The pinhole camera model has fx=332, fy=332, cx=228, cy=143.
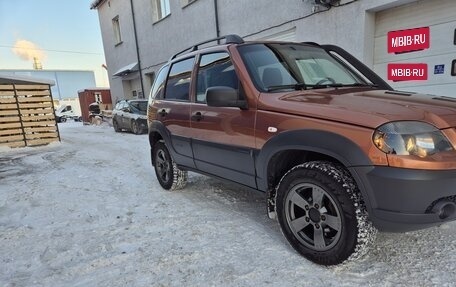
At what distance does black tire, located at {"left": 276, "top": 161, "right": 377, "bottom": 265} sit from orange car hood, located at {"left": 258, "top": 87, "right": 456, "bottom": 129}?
0.39 meters

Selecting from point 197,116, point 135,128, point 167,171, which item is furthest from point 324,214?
point 135,128

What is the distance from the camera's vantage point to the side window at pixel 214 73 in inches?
125

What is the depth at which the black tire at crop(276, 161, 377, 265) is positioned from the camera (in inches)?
87.0

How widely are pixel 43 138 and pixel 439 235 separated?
39.2ft

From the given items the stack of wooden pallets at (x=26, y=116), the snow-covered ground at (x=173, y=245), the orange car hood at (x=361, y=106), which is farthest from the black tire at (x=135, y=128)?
the orange car hood at (x=361, y=106)

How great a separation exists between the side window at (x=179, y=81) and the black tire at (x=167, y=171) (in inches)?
→ 29.8

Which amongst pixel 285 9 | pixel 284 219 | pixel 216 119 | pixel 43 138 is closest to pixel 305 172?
pixel 284 219

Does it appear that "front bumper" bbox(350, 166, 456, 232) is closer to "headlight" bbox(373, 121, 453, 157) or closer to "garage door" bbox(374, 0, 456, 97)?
"headlight" bbox(373, 121, 453, 157)

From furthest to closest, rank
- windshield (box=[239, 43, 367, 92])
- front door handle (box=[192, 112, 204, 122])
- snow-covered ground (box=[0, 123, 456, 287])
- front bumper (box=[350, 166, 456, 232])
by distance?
front door handle (box=[192, 112, 204, 122])
windshield (box=[239, 43, 367, 92])
snow-covered ground (box=[0, 123, 456, 287])
front bumper (box=[350, 166, 456, 232])

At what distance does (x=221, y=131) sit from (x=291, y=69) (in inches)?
34.8

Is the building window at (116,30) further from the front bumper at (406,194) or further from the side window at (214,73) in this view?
the front bumper at (406,194)

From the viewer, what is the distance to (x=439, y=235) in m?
2.86

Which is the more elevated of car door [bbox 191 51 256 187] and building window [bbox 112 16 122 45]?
building window [bbox 112 16 122 45]

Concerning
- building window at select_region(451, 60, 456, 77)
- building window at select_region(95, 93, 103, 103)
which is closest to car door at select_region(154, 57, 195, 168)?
building window at select_region(451, 60, 456, 77)
